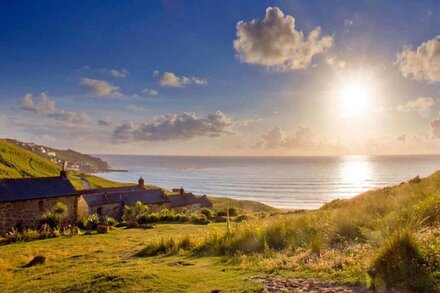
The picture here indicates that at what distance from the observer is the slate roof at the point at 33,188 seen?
134 feet

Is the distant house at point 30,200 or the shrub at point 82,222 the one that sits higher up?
the distant house at point 30,200

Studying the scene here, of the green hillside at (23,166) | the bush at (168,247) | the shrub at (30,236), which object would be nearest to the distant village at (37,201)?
the shrub at (30,236)

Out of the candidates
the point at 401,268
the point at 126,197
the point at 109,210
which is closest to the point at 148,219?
the point at 109,210

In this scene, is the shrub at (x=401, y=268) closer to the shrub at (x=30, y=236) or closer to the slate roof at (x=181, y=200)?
the shrub at (x=30, y=236)

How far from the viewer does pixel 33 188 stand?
43250mm

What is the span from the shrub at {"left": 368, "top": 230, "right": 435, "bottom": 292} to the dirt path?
49cm

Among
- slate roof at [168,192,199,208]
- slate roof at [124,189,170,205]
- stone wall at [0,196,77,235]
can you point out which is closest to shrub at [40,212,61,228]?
stone wall at [0,196,77,235]

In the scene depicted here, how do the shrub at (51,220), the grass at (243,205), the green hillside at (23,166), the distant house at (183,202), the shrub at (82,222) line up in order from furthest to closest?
1. the grass at (243,205)
2. the green hillside at (23,166)
3. the distant house at (183,202)
4. the shrub at (51,220)
5. the shrub at (82,222)

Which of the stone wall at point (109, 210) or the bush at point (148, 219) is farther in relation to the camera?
the stone wall at point (109, 210)

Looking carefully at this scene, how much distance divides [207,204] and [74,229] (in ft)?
151

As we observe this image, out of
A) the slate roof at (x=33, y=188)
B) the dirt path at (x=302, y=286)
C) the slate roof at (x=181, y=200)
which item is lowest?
the slate roof at (x=181, y=200)

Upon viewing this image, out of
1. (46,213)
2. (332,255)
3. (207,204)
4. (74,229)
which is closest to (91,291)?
(332,255)

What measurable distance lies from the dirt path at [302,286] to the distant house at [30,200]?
40.1 m

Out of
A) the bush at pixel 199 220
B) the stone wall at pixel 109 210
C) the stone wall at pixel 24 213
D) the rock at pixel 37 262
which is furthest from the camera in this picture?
the stone wall at pixel 109 210
